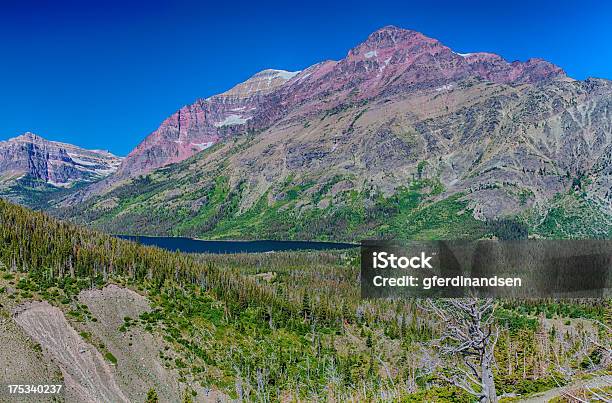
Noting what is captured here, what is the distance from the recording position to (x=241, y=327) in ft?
351

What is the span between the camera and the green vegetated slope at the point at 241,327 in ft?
278

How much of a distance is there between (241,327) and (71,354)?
126ft

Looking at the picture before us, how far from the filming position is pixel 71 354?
76.2m

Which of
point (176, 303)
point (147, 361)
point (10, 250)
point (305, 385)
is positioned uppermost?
point (10, 250)

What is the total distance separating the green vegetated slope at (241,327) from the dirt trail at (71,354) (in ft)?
8.96

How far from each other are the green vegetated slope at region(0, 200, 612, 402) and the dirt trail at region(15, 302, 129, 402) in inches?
108

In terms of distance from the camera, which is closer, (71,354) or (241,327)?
(71,354)

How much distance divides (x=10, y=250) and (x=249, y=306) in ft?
175

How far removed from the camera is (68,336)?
7938 centimetres

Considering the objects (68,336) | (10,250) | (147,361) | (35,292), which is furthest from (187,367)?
(10,250)

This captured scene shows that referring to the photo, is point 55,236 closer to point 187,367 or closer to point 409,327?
point 187,367

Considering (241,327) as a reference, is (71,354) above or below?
above

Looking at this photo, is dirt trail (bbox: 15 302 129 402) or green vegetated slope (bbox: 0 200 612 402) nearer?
dirt trail (bbox: 15 302 129 402)

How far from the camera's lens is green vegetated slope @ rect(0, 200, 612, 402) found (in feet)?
278
